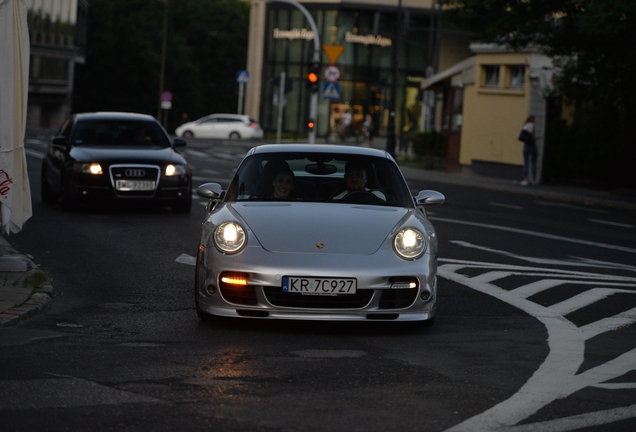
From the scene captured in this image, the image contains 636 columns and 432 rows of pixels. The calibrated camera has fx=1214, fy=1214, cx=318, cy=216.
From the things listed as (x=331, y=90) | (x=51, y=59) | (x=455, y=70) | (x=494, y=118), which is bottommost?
(x=494, y=118)

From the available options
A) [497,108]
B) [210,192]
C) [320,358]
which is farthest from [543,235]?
[497,108]

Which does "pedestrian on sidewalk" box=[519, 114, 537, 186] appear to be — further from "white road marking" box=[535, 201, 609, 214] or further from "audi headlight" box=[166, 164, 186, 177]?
"audi headlight" box=[166, 164, 186, 177]

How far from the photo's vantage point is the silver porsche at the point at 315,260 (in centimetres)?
815

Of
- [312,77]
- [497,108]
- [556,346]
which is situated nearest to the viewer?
[556,346]

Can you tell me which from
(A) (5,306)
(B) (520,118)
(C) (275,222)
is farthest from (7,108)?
(B) (520,118)

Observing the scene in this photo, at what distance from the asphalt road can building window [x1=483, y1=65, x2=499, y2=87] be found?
2551 centimetres

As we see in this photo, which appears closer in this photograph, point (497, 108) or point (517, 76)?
point (517, 76)

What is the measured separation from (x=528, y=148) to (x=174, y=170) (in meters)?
17.1

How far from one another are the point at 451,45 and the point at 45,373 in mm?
63163

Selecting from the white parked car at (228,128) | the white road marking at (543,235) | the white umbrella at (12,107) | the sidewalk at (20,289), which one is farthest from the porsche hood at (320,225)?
the white parked car at (228,128)

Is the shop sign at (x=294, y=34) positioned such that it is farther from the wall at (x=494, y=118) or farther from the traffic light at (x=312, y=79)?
the wall at (x=494, y=118)

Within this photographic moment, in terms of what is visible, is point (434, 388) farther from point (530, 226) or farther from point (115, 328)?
point (530, 226)

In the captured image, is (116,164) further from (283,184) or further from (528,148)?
(528,148)

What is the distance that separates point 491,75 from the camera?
1534 inches
